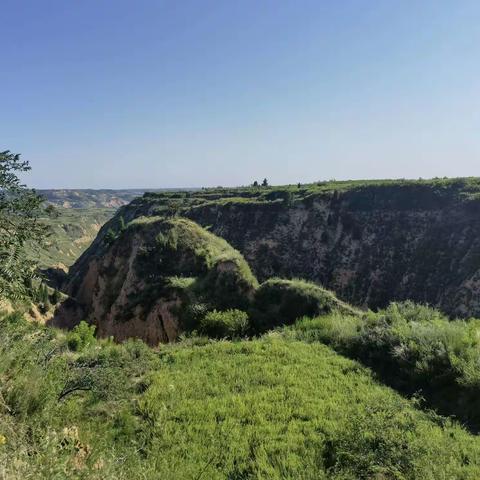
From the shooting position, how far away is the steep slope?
75.9ft

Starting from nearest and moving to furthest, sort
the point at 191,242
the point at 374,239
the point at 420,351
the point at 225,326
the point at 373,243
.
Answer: the point at 420,351, the point at 225,326, the point at 191,242, the point at 373,243, the point at 374,239

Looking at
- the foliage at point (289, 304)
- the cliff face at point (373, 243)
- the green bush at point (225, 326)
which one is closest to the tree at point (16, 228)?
the green bush at point (225, 326)

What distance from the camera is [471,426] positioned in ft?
26.0

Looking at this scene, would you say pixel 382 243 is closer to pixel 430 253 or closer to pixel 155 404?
pixel 430 253

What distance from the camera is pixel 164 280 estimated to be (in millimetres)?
29016

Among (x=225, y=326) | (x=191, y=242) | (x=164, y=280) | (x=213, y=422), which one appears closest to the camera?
(x=213, y=422)

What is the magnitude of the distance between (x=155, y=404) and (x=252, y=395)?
6.14ft

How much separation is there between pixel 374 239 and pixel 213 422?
54.7 metres

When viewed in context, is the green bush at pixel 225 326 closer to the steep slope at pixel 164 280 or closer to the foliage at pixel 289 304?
the foliage at pixel 289 304

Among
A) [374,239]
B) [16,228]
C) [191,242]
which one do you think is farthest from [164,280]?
[374,239]

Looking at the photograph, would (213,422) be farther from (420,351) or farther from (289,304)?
(289,304)

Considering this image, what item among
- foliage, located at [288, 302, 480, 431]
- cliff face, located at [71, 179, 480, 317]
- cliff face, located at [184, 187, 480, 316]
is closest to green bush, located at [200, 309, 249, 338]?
foliage, located at [288, 302, 480, 431]

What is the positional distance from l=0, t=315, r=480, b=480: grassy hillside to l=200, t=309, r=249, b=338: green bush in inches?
161

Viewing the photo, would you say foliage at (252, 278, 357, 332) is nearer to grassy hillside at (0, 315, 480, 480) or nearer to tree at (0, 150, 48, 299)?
grassy hillside at (0, 315, 480, 480)
